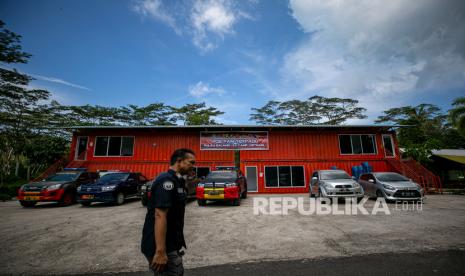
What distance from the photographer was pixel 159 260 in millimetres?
1729

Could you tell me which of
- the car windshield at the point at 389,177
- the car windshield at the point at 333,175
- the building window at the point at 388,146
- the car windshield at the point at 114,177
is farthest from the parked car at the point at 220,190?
the building window at the point at 388,146

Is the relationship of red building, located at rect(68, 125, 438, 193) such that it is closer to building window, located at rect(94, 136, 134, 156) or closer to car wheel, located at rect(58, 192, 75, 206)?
building window, located at rect(94, 136, 134, 156)

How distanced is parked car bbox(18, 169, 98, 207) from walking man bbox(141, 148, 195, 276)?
1124 centimetres

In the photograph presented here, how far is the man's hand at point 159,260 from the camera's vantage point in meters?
1.73

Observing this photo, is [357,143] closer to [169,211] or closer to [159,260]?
[169,211]

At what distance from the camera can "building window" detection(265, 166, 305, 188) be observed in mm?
17484

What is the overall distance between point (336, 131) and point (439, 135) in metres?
30.7

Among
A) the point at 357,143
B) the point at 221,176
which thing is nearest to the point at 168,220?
the point at 221,176

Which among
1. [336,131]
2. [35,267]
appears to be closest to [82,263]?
[35,267]

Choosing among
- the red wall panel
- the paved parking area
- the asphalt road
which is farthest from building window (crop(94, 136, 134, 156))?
the asphalt road

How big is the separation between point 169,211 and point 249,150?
16292mm

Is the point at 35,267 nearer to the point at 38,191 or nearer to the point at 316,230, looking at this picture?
the point at 316,230

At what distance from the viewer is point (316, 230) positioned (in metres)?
5.52

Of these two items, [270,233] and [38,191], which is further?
[38,191]
